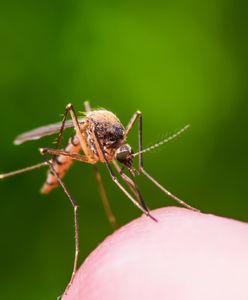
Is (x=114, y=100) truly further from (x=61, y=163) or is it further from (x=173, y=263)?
(x=173, y=263)

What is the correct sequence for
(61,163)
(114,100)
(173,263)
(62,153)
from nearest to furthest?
1. (173,263)
2. (62,153)
3. (61,163)
4. (114,100)

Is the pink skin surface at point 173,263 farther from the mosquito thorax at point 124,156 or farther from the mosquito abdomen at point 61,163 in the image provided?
the mosquito abdomen at point 61,163

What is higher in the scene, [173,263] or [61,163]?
[173,263]

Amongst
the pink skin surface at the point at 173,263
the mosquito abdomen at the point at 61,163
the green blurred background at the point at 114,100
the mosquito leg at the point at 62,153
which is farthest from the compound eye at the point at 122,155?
the pink skin surface at the point at 173,263

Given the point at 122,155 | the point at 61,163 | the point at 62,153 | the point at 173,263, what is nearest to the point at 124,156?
the point at 122,155

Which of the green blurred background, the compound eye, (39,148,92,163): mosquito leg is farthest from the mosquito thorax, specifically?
the green blurred background

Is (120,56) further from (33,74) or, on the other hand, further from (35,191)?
(35,191)

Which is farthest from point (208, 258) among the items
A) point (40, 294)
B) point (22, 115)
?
point (22, 115)
